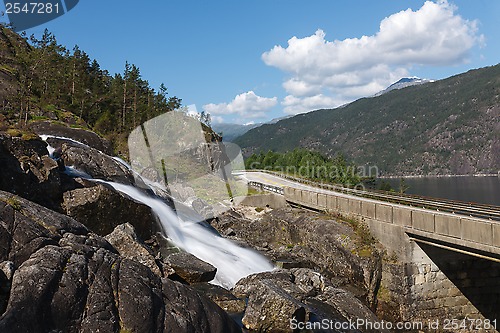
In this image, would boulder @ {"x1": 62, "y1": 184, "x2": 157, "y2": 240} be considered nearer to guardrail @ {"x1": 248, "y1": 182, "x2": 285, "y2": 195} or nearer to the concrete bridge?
the concrete bridge

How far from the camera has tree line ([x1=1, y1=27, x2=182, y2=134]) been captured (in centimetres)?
4125

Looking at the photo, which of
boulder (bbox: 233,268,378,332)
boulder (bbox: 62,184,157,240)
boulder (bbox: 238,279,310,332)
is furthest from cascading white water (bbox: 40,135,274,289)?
boulder (bbox: 238,279,310,332)

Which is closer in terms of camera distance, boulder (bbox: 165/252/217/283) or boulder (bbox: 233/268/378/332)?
boulder (bbox: 233/268/378/332)

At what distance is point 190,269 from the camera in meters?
15.9

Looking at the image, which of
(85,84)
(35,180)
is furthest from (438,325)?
(85,84)

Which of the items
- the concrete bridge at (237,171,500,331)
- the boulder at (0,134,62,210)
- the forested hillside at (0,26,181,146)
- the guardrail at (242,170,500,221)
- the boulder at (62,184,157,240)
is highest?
the forested hillside at (0,26,181,146)

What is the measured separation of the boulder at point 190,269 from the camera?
51.1ft

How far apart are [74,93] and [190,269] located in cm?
4326

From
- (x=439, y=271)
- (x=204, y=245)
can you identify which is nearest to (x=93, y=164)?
(x=204, y=245)

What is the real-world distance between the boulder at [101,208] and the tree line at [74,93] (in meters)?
20.6

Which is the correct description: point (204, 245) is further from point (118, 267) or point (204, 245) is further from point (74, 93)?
Answer: point (74, 93)

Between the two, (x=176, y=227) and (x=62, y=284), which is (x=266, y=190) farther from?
(x=62, y=284)

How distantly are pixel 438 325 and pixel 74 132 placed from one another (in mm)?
29726

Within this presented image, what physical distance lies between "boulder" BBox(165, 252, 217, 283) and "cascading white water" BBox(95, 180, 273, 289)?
1.67 m
